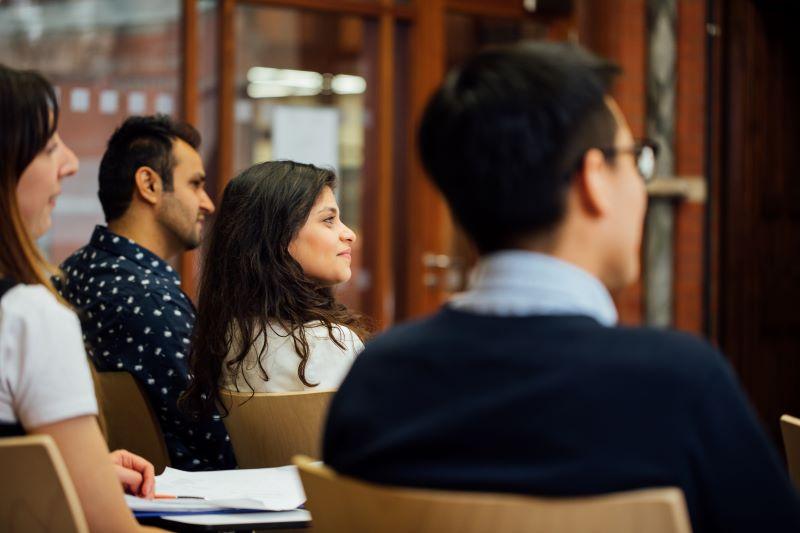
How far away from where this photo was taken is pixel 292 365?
2.36m

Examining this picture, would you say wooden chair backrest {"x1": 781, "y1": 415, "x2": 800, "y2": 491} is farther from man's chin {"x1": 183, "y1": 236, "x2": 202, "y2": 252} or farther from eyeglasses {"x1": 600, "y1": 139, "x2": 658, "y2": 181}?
man's chin {"x1": 183, "y1": 236, "x2": 202, "y2": 252}

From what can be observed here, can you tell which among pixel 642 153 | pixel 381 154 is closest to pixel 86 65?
pixel 381 154

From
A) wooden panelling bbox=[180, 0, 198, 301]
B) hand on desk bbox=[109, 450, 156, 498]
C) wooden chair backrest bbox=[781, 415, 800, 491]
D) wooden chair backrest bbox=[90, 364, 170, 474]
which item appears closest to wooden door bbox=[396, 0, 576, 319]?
wooden panelling bbox=[180, 0, 198, 301]

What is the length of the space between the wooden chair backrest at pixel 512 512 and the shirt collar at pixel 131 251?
191 centimetres

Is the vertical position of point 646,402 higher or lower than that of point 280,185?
lower

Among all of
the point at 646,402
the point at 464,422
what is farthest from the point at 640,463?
the point at 464,422

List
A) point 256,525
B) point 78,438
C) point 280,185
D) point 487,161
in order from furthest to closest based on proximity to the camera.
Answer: point 280,185
point 256,525
point 78,438
point 487,161

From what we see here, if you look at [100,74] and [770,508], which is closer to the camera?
[770,508]

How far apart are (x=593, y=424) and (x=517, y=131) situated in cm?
31

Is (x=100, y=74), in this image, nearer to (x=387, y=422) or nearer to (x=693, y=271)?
(x=693, y=271)

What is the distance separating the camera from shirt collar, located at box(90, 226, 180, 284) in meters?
2.95

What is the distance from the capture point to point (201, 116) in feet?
16.5

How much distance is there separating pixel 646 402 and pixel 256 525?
28.5 inches

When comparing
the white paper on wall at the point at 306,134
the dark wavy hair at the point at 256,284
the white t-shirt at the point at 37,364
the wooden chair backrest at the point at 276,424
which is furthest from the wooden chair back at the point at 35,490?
the white paper on wall at the point at 306,134
